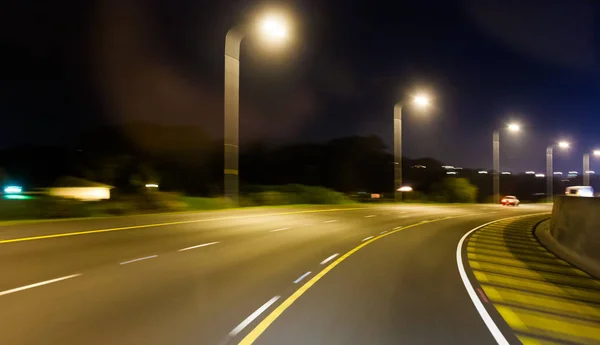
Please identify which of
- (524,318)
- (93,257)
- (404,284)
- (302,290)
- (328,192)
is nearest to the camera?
(524,318)

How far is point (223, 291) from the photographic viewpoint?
9891 millimetres

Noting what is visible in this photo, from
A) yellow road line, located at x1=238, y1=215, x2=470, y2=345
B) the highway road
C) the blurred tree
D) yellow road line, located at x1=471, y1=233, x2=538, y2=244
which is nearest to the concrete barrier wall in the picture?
yellow road line, located at x1=471, y1=233, x2=538, y2=244

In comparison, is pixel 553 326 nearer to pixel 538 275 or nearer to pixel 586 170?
pixel 538 275

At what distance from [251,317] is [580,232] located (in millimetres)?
12012

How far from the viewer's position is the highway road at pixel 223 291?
713cm

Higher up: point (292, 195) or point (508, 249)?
point (292, 195)

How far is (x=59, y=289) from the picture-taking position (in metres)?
9.55

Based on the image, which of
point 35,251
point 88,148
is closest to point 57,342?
point 35,251

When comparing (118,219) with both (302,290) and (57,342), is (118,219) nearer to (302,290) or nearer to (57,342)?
(302,290)

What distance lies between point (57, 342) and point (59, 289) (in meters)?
3.31

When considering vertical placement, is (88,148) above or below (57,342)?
above

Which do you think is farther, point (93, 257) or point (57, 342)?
point (93, 257)

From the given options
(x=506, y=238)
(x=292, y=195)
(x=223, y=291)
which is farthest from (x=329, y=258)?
(x=292, y=195)

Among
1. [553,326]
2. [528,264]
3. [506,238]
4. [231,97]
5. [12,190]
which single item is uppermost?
[231,97]
